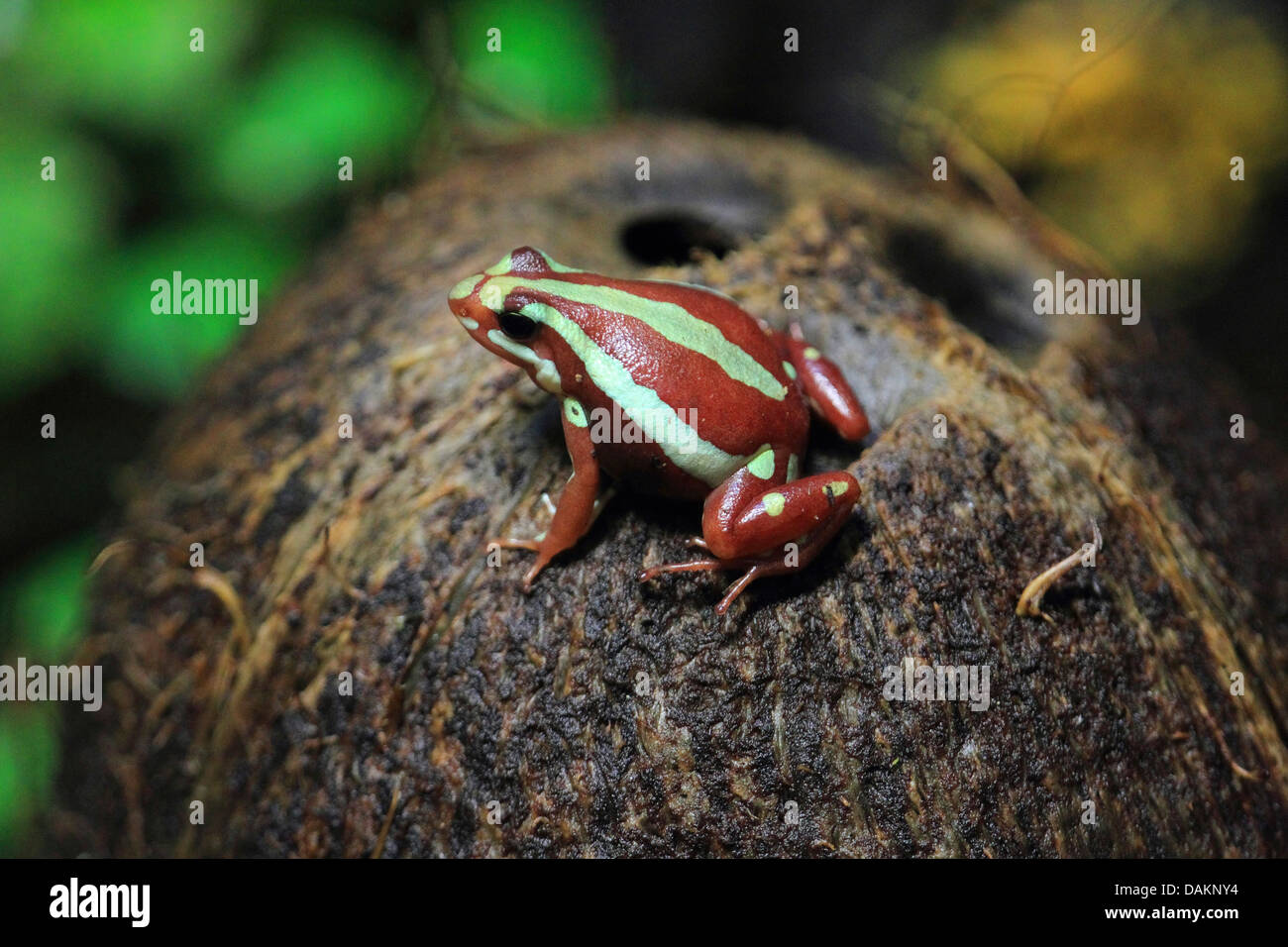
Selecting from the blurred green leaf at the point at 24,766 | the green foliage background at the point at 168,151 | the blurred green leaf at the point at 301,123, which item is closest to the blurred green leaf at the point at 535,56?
the green foliage background at the point at 168,151

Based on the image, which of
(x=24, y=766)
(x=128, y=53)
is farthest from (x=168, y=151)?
(x=24, y=766)

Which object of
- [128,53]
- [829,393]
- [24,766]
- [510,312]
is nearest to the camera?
[510,312]

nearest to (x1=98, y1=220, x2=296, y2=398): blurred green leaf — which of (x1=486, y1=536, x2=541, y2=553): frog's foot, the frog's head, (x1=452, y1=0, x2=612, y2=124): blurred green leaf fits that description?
(x1=452, y1=0, x2=612, y2=124): blurred green leaf

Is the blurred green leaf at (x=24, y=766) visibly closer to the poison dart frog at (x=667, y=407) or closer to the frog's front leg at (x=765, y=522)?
the poison dart frog at (x=667, y=407)

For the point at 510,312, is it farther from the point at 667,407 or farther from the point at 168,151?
the point at 168,151

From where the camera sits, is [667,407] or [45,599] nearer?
[667,407]
